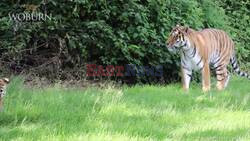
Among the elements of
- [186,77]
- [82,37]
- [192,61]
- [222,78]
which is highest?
[82,37]

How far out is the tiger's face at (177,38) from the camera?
10266 millimetres

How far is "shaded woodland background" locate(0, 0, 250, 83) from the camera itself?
34.1ft

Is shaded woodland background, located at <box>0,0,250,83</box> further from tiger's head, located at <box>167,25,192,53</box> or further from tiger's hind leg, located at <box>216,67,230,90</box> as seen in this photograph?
tiger's hind leg, located at <box>216,67,230,90</box>

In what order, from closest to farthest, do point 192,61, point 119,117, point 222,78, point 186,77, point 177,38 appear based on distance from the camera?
point 119,117 < point 177,38 < point 186,77 < point 192,61 < point 222,78

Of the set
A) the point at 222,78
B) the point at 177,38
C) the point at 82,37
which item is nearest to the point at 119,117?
the point at 177,38

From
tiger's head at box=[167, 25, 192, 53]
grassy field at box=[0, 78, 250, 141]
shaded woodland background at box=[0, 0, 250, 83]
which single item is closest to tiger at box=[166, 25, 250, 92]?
tiger's head at box=[167, 25, 192, 53]

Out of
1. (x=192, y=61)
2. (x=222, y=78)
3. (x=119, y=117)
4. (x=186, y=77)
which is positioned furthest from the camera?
(x=222, y=78)

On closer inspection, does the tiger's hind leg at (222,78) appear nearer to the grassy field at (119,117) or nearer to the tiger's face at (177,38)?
the tiger's face at (177,38)

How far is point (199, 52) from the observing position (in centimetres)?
1061

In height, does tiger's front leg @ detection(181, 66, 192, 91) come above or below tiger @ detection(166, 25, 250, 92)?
below

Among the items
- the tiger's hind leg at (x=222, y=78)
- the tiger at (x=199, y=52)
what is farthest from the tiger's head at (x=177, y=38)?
the tiger's hind leg at (x=222, y=78)

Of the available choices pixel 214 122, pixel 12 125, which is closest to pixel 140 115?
pixel 214 122

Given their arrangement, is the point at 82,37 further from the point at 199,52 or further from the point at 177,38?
the point at 199,52

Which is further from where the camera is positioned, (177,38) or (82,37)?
(82,37)
